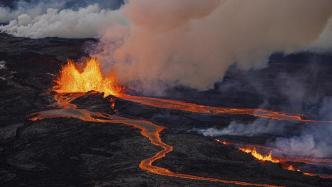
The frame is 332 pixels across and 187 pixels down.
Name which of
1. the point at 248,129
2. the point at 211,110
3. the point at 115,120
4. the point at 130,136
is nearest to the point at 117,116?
the point at 115,120

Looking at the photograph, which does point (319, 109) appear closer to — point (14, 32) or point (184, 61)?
point (184, 61)

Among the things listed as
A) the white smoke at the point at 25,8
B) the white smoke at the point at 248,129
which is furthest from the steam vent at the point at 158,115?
the white smoke at the point at 25,8

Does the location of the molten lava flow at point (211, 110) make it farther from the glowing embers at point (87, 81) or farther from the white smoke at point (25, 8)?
the white smoke at point (25, 8)

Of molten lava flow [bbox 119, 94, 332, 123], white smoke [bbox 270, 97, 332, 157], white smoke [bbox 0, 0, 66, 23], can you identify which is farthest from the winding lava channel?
white smoke [bbox 0, 0, 66, 23]

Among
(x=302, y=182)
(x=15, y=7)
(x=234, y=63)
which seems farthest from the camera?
(x=15, y=7)

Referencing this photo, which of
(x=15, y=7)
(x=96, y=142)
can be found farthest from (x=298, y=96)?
(x=15, y=7)

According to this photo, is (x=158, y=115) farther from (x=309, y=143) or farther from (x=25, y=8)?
(x=25, y=8)
